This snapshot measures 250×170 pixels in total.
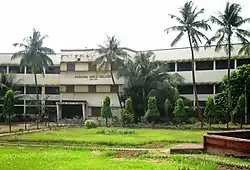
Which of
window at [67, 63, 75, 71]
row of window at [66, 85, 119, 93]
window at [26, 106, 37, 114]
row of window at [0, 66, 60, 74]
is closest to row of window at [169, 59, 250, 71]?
row of window at [66, 85, 119, 93]

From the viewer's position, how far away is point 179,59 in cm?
4647

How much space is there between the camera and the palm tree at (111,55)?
150 feet

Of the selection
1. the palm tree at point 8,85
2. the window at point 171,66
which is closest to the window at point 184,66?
the window at point 171,66

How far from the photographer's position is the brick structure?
13875mm

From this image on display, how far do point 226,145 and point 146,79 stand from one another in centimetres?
2915

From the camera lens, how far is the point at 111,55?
45.4m

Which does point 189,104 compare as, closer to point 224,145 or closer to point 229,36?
point 229,36

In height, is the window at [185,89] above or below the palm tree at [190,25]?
below

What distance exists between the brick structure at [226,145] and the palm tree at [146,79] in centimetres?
2588

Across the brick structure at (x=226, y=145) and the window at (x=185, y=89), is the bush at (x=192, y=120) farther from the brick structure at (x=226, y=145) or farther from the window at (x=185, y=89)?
the brick structure at (x=226, y=145)

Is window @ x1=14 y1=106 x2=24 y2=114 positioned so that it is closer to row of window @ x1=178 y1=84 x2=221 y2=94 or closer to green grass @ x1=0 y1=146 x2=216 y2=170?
row of window @ x1=178 y1=84 x2=221 y2=94

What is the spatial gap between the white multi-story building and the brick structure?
28814 mm

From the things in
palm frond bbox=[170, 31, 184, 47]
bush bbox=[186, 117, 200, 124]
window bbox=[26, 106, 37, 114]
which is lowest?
bush bbox=[186, 117, 200, 124]

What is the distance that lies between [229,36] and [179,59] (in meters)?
11.1
